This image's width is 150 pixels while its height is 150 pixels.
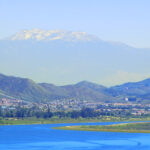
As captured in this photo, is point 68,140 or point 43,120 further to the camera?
point 43,120

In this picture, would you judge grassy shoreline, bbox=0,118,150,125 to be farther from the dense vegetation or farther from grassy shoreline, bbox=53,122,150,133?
grassy shoreline, bbox=53,122,150,133

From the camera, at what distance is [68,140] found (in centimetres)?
10231

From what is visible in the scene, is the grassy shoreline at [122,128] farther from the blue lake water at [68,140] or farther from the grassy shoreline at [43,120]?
the grassy shoreline at [43,120]

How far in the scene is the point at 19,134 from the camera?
371 feet

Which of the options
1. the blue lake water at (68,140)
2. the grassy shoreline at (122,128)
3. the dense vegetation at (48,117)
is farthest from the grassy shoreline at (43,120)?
the grassy shoreline at (122,128)

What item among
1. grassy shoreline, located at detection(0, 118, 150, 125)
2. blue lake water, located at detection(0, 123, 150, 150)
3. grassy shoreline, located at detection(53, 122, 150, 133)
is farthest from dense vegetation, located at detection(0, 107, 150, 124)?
grassy shoreline, located at detection(53, 122, 150, 133)

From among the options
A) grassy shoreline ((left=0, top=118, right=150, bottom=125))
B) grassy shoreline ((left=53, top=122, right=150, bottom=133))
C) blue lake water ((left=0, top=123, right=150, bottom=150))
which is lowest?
blue lake water ((left=0, top=123, right=150, bottom=150))

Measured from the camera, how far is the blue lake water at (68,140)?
301 ft

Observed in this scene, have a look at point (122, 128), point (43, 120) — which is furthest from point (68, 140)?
point (43, 120)

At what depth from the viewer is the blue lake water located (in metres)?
91.7

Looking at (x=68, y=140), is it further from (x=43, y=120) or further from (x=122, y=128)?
(x=43, y=120)

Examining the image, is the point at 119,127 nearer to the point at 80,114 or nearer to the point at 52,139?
the point at 52,139

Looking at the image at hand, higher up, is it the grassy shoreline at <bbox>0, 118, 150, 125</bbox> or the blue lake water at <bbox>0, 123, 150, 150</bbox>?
the grassy shoreline at <bbox>0, 118, 150, 125</bbox>

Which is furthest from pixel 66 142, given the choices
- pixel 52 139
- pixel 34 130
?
pixel 34 130
